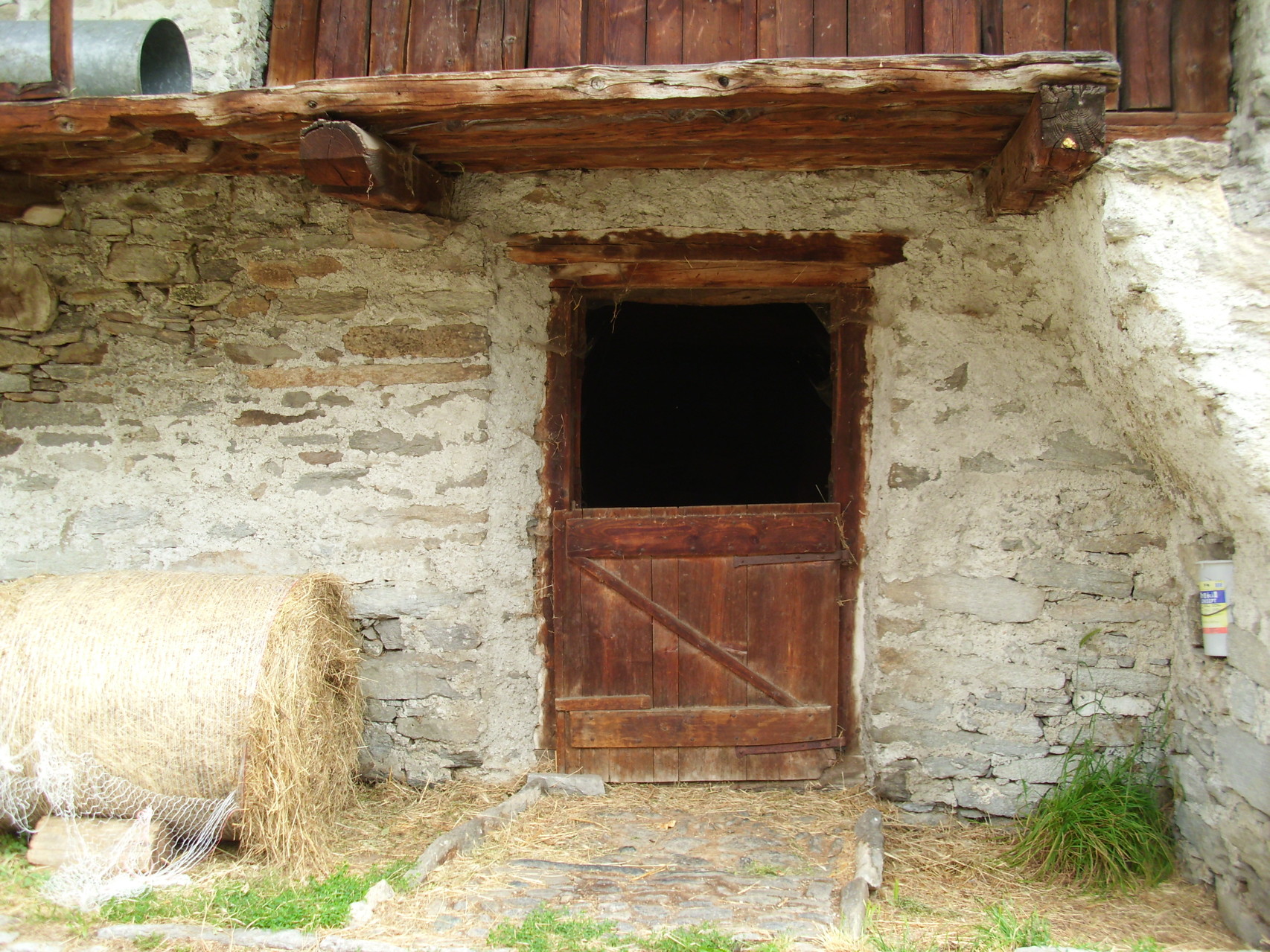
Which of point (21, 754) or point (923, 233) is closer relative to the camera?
point (21, 754)

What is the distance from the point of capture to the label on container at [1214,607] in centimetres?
303

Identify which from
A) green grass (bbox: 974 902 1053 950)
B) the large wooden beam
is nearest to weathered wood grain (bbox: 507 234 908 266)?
the large wooden beam

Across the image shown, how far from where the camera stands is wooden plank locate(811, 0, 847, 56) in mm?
3182

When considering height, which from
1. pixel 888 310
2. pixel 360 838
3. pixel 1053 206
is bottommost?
pixel 360 838

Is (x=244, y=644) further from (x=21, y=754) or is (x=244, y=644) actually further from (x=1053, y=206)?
(x=1053, y=206)

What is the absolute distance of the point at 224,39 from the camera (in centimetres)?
338

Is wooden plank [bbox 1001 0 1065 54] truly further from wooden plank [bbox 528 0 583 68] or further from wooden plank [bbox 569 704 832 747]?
wooden plank [bbox 569 704 832 747]

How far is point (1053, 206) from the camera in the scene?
10.3 feet

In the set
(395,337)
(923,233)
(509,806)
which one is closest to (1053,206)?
(923,233)

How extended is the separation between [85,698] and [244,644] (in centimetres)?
52

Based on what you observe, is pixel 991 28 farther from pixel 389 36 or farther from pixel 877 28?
pixel 389 36

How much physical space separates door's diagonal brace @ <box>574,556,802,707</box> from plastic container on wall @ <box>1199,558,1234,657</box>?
4.88 ft

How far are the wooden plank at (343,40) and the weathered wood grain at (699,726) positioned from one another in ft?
8.72

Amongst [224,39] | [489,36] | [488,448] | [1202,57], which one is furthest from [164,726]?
[1202,57]
